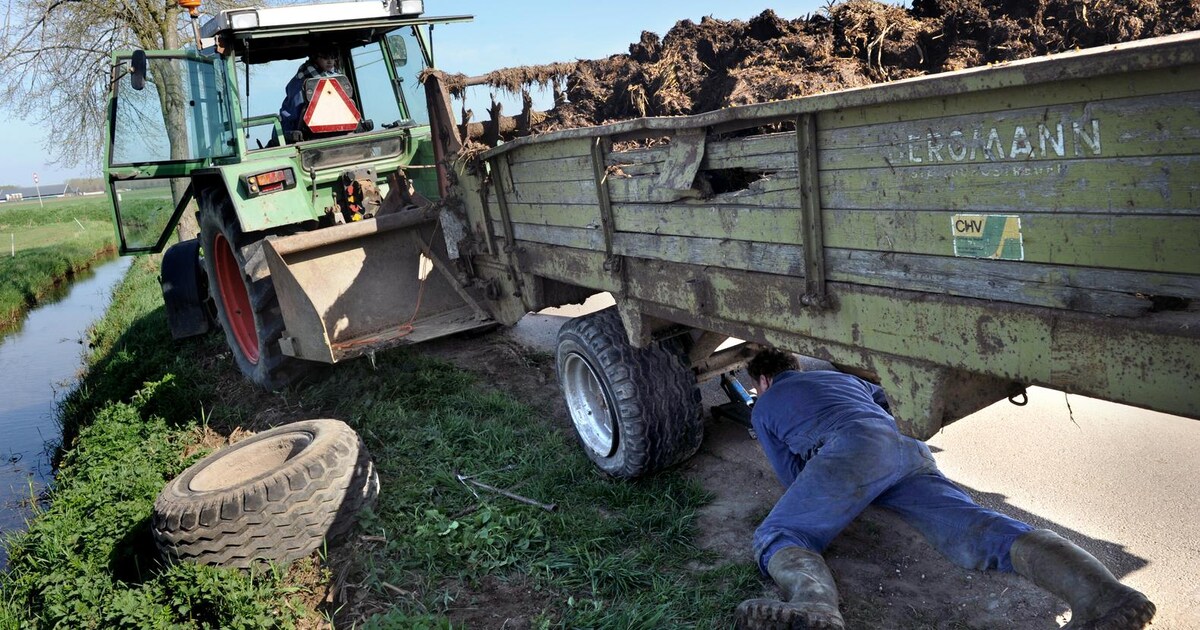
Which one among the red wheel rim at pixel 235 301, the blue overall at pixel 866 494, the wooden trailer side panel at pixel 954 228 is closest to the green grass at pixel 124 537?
the red wheel rim at pixel 235 301

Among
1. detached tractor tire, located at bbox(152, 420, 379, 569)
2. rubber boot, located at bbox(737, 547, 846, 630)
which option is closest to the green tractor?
detached tractor tire, located at bbox(152, 420, 379, 569)

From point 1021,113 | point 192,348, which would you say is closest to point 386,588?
point 1021,113

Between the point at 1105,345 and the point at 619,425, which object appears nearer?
the point at 1105,345

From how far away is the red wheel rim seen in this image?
6.09m

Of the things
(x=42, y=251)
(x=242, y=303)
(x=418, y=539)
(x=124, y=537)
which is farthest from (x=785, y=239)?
(x=42, y=251)

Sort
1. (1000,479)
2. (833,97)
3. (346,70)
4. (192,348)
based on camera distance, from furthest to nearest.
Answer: (192,348)
(346,70)
(1000,479)
(833,97)

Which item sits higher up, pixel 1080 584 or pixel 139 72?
pixel 139 72

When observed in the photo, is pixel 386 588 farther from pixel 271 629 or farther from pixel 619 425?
pixel 619 425

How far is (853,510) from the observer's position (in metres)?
3.03

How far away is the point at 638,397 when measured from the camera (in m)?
3.79

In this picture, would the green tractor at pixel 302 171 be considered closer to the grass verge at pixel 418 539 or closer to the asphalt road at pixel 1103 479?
the grass verge at pixel 418 539

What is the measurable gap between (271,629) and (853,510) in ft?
7.45

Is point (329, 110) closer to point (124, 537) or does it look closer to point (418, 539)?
point (124, 537)

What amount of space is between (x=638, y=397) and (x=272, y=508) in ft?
5.44
